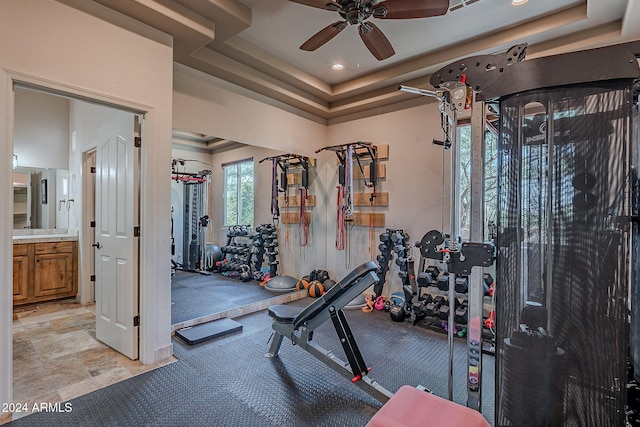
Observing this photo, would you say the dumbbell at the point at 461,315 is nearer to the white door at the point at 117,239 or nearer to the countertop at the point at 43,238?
the white door at the point at 117,239

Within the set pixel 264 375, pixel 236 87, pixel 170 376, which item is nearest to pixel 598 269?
pixel 264 375

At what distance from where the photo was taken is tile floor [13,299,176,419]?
7.79 feet

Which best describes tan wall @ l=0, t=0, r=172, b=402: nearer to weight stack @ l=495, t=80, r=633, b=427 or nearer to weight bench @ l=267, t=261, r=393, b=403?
weight bench @ l=267, t=261, r=393, b=403

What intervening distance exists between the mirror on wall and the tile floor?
1.58 m

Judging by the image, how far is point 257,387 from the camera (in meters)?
2.45

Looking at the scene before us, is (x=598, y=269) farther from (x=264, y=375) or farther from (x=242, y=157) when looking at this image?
(x=242, y=157)

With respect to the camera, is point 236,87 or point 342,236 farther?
point 342,236

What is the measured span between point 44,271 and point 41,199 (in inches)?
50.2

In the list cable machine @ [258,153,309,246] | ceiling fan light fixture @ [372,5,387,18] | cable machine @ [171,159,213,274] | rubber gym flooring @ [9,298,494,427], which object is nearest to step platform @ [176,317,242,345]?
rubber gym flooring @ [9,298,494,427]

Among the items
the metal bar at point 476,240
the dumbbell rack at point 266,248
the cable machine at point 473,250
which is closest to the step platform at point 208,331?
the dumbbell rack at point 266,248

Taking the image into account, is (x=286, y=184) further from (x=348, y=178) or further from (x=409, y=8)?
(x=409, y=8)

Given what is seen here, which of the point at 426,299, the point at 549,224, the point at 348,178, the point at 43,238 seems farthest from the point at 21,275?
the point at 549,224

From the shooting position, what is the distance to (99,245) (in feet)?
10.8

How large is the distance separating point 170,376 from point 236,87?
3.39 m
